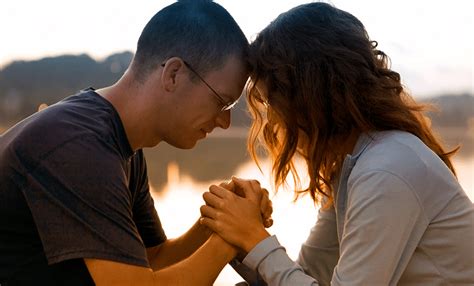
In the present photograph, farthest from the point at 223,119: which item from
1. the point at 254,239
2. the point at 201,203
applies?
the point at 201,203

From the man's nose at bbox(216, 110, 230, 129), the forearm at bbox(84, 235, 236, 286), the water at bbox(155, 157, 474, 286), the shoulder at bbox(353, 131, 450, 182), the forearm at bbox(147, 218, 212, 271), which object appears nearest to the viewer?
the forearm at bbox(84, 235, 236, 286)

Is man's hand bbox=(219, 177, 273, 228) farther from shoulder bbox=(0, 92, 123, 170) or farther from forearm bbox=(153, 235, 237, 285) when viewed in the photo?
shoulder bbox=(0, 92, 123, 170)

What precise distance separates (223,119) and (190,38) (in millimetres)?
198

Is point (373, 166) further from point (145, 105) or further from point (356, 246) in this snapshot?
point (145, 105)

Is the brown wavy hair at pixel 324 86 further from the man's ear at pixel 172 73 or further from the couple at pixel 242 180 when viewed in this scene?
the man's ear at pixel 172 73

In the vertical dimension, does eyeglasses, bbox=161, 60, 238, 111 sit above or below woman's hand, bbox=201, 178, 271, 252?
above

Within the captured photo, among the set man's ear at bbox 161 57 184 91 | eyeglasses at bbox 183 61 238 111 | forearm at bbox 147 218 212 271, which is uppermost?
man's ear at bbox 161 57 184 91

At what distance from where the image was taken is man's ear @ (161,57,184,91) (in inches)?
53.7

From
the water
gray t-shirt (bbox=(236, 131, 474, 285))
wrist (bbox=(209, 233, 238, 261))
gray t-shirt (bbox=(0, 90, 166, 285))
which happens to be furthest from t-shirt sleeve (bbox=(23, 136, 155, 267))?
the water

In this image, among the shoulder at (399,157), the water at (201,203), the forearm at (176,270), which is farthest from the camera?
the water at (201,203)

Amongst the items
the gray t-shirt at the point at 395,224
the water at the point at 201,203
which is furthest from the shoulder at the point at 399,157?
the water at the point at 201,203

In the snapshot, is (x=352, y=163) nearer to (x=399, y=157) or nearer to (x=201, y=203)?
(x=399, y=157)

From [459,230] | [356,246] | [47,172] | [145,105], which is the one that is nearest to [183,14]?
[145,105]

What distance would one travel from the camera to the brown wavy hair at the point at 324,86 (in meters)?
1.35
